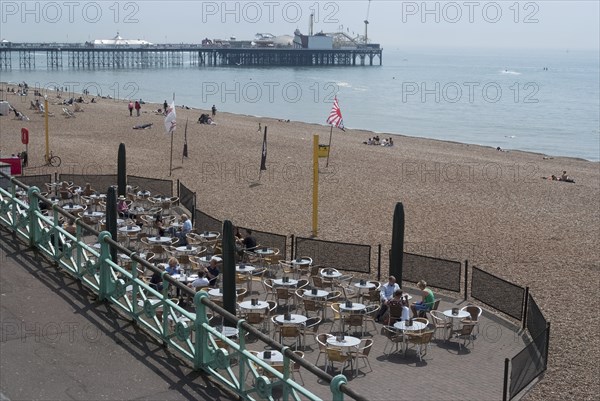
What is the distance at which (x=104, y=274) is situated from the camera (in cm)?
873

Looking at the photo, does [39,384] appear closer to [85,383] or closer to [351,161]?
[85,383]

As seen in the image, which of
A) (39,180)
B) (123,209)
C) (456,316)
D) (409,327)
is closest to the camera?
(409,327)

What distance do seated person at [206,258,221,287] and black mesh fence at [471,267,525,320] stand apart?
15.9 feet

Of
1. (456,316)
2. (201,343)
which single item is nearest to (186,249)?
(456,316)

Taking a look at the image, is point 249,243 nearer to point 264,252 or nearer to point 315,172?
point 264,252

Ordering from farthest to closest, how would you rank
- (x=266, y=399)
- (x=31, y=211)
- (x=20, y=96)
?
1. (x=20, y=96)
2. (x=31, y=211)
3. (x=266, y=399)

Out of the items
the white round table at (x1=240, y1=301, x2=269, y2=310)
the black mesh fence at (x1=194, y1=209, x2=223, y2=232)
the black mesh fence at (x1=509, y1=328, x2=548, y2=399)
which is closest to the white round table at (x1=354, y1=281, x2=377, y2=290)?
the white round table at (x1=240, y1=301, x2=269, y2=310)

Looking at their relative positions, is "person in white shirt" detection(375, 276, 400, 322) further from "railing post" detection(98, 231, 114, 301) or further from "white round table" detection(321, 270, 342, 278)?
"railing post" detection(98, 231, 114, 301)

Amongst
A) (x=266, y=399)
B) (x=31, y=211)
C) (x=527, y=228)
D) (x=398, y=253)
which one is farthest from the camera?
(x=527, y=228)

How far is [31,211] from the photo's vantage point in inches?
400

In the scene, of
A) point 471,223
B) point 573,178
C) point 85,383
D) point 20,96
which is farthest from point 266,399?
point 20,96

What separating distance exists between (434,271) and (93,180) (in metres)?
12.2

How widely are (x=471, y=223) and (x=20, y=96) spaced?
52554mm

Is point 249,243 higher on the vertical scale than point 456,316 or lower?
Result: higher
